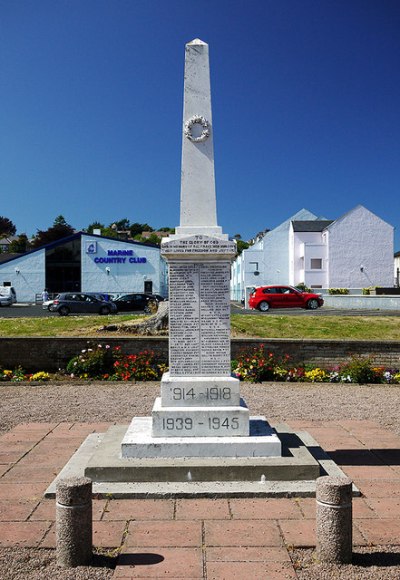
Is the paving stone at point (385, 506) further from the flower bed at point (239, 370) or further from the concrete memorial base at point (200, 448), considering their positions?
the flower bed at point (239, 370)

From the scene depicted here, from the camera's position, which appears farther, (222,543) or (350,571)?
(222,543)

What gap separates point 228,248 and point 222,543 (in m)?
3.43

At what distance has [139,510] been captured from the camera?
17.8ft

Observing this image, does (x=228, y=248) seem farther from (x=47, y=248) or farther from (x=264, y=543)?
(x=47, y=248)

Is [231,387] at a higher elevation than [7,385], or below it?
higher

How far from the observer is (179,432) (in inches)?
259

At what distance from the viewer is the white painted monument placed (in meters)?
6.59

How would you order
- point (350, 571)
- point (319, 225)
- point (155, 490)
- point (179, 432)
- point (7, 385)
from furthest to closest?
point (319, 225) < point (7, 385) < point (179, 432) < point (155, 490) < point (350, 571)

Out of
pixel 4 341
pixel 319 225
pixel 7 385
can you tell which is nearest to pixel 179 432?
pixel 7 385

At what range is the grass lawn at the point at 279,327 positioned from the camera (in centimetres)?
1925

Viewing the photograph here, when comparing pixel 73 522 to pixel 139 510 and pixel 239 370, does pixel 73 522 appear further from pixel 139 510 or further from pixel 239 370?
pixel 239 370

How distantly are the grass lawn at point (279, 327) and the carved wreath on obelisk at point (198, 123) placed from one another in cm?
1142

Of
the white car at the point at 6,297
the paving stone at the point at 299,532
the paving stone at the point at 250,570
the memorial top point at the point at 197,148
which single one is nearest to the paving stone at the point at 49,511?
the paving stone at the point at 250,570

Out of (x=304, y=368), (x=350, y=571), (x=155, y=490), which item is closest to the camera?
(x=350, y=571)
